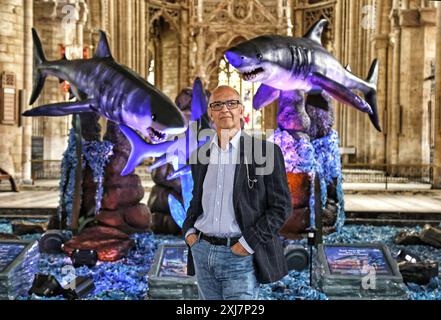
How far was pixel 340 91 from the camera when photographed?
287 inches

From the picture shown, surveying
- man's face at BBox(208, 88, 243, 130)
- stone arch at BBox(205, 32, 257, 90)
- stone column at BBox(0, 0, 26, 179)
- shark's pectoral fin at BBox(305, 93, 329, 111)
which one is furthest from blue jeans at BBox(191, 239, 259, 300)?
stone arch at BBox(205, 32, 257, 90)

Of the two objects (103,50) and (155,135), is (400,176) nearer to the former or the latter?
(103,50)

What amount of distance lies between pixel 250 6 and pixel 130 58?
9.96 meters

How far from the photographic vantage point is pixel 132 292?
230 inches

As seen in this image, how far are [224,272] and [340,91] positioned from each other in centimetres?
459

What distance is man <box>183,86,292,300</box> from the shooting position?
10.4 ft

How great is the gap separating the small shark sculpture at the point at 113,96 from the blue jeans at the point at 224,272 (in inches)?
110

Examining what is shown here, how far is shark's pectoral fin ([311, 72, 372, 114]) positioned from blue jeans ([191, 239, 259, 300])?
4.45 meters

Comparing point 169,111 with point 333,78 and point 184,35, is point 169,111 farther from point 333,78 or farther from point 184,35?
point 184,35

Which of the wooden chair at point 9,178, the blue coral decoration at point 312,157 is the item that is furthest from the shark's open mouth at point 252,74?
the wooden chair at point 9,178

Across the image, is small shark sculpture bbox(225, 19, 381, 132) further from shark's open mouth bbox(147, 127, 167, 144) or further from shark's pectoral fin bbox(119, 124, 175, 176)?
shark's pectoral fin bbox(119, 124, 175, 176)

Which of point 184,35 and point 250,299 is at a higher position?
point 184,35

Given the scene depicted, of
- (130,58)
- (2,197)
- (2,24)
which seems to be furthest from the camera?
(130,58)
